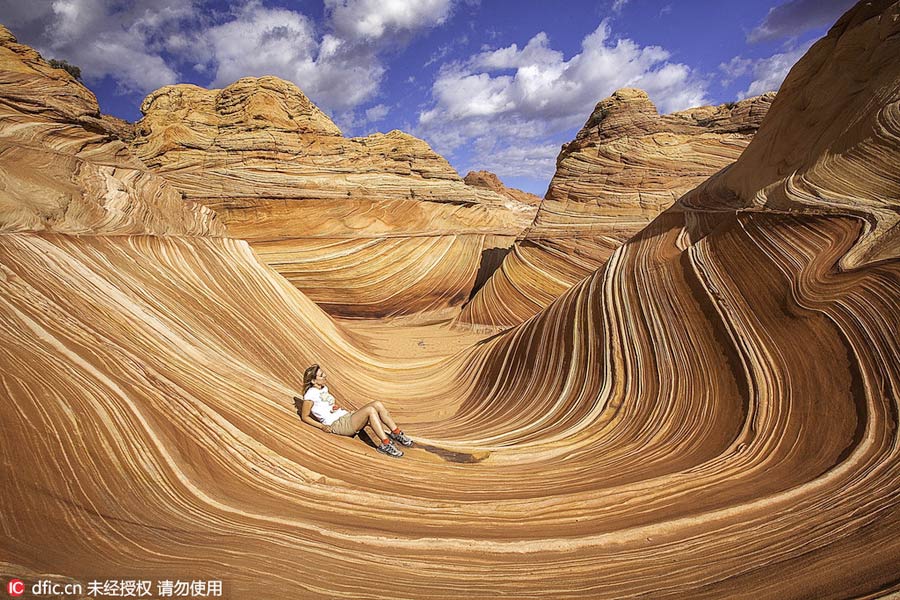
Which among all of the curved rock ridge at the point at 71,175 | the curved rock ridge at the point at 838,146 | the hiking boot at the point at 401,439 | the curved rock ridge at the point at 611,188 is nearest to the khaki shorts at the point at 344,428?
the hiking boot at the point at 401,439

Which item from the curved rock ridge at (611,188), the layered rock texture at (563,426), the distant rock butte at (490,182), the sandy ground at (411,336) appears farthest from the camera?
the distant rock butte at (490,182)

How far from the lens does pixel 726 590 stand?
5.16 ft

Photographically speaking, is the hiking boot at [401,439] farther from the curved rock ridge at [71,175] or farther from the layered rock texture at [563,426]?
the curved rock ridge at [71,175]

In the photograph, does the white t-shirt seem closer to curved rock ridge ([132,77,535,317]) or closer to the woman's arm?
the woman's arm

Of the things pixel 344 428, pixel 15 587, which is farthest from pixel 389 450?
pixel 15 587

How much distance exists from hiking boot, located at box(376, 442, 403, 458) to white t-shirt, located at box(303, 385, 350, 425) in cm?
57

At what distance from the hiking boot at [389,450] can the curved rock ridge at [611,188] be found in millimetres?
7927

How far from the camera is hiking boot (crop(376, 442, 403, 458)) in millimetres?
3434

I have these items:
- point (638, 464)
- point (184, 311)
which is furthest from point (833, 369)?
point (184, 311)

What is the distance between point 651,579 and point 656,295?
3.52 meters

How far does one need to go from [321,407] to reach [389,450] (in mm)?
797

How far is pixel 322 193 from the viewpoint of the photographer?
40.4 feet

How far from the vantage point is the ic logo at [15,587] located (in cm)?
140

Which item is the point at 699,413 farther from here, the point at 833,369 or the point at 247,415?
the point at 247,415
